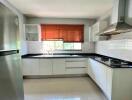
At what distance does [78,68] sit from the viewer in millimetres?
4859

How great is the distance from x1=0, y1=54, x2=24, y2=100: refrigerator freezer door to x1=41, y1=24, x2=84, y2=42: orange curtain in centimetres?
385

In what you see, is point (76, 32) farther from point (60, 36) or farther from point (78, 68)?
point (78, 68)

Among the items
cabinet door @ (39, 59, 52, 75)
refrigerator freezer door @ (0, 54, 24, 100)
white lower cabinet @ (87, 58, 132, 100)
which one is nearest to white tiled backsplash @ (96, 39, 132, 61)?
white lower cabinet @ (87, 58, 132, 100)

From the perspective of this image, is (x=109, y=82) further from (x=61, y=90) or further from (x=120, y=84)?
(x=61, y=90)

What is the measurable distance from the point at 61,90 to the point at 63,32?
2.57 meters

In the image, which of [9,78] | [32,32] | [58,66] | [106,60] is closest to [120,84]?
[106,60]

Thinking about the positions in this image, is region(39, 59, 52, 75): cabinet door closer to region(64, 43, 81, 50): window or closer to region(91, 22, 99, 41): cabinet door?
region(64, 43, 81, 50): window

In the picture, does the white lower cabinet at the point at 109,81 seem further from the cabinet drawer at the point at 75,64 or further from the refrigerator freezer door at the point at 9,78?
the cabinet drawer at the point at 75,64

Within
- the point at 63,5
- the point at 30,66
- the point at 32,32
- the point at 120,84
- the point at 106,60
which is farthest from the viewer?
the point at 32,32

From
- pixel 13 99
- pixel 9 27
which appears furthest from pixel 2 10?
pixel 13 99

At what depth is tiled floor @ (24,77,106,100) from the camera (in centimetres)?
316

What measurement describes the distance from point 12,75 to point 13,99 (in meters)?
0.27

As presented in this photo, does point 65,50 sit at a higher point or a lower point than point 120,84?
higher

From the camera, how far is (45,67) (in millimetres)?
4742
